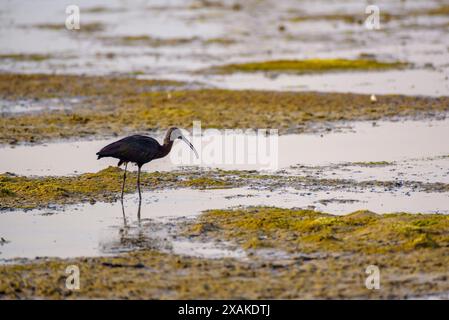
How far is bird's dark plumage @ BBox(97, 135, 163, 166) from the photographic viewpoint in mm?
14977

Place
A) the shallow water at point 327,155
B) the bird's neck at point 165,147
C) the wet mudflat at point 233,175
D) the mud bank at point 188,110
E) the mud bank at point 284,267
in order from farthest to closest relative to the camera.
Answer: the mud bank at point 188,110 < the shallow water at point 327,155 < the bird's neck at point 165,147 < the wet mudflat at point 233,175 < the mud bank at point 284,267

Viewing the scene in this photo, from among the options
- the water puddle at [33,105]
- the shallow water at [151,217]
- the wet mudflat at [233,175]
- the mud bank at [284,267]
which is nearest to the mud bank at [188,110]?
the wet mudflat at [233,175]

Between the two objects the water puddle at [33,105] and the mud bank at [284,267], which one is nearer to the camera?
the mud bank at [284,267]

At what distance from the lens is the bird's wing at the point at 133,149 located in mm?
14977

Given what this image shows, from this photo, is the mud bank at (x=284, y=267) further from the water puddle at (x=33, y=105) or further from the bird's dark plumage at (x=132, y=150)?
the water puddle at (x=33, y=105)

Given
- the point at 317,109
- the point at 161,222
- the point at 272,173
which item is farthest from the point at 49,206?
the point at 317,109

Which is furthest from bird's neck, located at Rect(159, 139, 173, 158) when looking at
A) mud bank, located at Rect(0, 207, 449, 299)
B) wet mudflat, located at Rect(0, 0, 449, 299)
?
mud bank, located at Rect(0, 207, 449, 299)

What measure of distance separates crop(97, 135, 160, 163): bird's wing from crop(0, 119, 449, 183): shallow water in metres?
1.99

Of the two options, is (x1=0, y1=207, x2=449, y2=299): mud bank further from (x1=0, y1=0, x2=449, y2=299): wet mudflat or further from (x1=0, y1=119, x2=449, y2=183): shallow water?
(x1=0, y1=119, x2=449, y2=183): shallow water

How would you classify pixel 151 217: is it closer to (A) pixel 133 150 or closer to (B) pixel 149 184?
(A) pixel 133 150

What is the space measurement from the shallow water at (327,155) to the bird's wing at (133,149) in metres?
1.99

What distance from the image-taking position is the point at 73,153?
1881 centimetres

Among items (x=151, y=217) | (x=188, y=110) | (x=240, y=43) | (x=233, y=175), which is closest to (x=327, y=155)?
(x=233, y=175)
